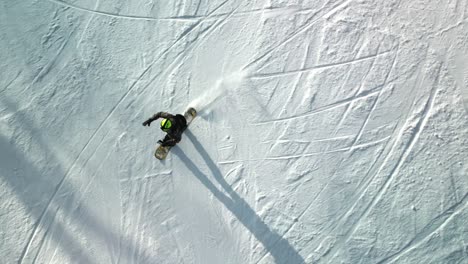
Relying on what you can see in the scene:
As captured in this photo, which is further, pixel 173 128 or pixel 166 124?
pixel 173 128

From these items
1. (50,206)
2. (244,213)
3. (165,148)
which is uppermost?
(50,206)

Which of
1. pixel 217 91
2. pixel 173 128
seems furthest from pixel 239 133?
pixel 173 128

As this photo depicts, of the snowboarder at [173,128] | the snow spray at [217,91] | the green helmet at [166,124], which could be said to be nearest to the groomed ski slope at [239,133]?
the snow spray at [217,91]

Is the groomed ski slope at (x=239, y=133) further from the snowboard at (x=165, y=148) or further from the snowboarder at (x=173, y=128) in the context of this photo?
the snowboarder at (x=173, y=128)

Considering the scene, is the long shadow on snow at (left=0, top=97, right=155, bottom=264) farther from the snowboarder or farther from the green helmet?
the green helmet

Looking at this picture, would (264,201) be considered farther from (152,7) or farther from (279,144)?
(152,7)

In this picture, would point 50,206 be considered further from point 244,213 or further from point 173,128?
point 244,213
